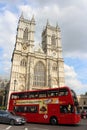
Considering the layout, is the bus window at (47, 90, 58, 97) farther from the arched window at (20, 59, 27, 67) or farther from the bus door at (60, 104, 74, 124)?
the arched window at (20, 59, 27, 67)

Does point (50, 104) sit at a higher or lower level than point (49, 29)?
lower

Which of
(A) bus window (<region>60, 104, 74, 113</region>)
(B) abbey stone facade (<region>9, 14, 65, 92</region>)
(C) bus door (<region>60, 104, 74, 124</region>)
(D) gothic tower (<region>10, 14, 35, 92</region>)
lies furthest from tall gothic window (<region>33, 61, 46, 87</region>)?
(C) bus door (<region>60, 104, 74, 124</region>)

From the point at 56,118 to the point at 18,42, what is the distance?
43054 mm

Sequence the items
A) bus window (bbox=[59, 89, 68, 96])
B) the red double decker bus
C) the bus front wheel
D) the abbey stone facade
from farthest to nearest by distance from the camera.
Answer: the abbey stone facade → the bus front wheel → bus window (bbox=[59, 89, 68, 96]) → the red double decker bus

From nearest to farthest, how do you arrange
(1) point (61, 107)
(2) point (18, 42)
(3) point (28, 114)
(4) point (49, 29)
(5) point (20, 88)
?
(1) point (61, 107), (3) point (28, 114), (5) point (20, 88), (2) point (18, 42), (4) point (49, 29)

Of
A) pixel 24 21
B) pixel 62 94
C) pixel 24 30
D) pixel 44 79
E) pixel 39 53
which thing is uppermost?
pixel 24 21

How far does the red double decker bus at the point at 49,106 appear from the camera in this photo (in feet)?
54.1

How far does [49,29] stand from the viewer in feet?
218

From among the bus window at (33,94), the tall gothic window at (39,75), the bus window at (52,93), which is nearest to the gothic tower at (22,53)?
the tall gothic window at (39,75)

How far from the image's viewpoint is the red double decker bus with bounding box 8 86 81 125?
16484 millimetres

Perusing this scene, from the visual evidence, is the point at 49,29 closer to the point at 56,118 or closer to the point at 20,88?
the point at 20,88

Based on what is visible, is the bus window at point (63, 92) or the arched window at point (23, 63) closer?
the bus window at point (63, 92)

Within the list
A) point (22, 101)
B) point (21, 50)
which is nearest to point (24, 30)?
point (21, 50)

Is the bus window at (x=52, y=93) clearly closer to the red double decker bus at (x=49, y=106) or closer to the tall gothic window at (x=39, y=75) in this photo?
the red double decker bus at (x=49, y=106)
